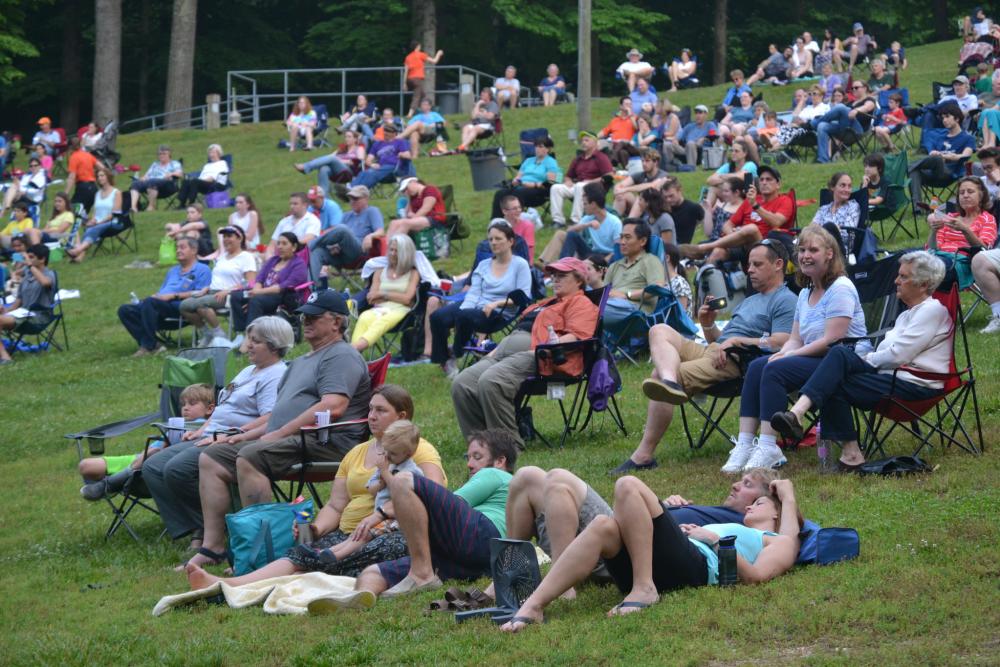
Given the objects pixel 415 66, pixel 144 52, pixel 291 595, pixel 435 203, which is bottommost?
pixel 291 595

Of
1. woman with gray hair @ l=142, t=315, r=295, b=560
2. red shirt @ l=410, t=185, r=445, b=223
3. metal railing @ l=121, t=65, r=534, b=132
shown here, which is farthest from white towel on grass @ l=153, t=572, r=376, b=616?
metal railing @ l=121, t=65, r=534, b=132

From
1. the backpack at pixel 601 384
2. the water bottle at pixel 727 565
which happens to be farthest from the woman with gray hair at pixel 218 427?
the water bottle at pixel 727 565

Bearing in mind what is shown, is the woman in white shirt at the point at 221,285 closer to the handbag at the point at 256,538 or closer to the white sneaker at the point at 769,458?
the handbag at the point at 256,538

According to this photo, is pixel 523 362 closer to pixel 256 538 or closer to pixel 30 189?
pixel 256 538

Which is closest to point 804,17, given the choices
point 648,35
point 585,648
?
point 648,35

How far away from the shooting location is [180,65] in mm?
32688

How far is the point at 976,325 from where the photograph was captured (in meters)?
10.5

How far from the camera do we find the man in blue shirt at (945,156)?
1441 cm

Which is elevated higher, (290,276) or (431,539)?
(290,276)

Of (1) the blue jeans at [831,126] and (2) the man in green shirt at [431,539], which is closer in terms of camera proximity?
(2) the man in green shirt at [431,539]

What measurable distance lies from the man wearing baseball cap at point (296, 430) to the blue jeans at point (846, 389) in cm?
246

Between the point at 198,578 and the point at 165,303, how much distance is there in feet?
26.0

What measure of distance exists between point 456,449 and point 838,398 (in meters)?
3.09

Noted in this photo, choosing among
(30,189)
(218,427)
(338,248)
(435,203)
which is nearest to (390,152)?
(435,203)
